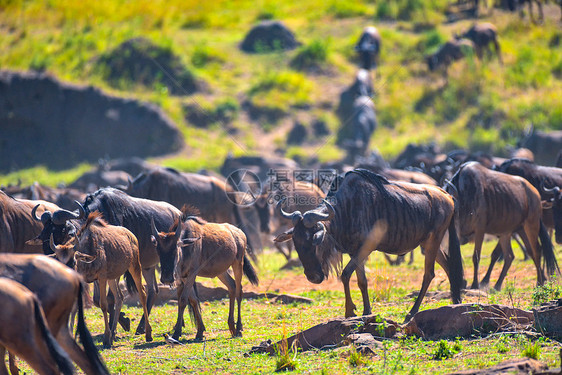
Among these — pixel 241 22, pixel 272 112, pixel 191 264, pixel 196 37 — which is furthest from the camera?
pixel 241 22

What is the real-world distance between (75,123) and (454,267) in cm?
2117

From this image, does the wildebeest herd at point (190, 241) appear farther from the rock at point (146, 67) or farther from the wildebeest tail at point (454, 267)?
the rock at point (146, 67)

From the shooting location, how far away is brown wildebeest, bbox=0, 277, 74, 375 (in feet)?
A: 16.8

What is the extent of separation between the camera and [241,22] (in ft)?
129

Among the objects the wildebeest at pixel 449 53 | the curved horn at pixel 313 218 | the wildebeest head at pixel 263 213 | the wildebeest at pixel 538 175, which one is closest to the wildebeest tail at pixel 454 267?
the curved horn at pixel 313 218

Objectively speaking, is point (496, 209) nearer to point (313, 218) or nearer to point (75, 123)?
point (313, 218)

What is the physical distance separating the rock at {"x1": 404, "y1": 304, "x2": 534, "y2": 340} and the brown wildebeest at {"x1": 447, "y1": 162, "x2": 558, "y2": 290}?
317 centimetres

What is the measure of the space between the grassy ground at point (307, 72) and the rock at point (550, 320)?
19151 millimetres

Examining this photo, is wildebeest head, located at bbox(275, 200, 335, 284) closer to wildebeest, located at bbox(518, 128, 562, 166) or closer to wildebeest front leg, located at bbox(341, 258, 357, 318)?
wildebeest front leg, located at bbox(341, 258, 357, 318)

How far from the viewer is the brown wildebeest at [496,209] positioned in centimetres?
1045

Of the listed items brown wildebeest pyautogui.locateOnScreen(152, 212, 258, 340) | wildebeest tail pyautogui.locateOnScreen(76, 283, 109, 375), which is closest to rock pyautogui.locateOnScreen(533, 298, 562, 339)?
brown wildebeest pyautogui.locateOnScreen(152, 212, 258, 340)

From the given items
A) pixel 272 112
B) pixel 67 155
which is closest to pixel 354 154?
pixel 272 112

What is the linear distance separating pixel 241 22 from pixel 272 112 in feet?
36.8

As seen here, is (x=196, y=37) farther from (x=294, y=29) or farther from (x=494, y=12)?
(x=494, y=12)
